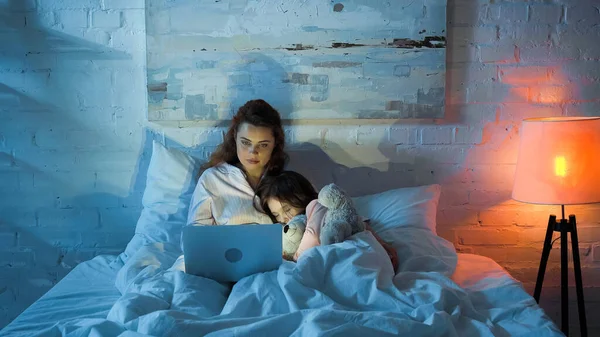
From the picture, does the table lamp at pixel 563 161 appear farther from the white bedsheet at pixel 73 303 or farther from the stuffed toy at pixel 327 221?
the white bedsheet at pixel 73 303

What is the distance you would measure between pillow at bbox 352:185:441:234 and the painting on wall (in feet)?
1.16

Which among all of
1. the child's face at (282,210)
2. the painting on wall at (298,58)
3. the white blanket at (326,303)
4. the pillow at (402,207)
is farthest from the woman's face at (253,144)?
the white blanket at (326,303)

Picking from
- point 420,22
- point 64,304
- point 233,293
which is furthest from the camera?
point 420,22

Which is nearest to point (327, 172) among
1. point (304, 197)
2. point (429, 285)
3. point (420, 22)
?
point (304, 197)

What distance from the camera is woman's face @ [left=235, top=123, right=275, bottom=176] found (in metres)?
2.49

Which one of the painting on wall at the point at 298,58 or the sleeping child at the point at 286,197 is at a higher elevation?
the painting on wall at the point at 298,58

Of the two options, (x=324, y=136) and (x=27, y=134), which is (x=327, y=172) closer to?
(x=324, y=136)

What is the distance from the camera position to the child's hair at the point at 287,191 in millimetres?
2406

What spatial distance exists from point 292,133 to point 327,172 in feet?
0.77

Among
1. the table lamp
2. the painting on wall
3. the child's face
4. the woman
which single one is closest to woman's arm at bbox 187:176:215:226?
the woman

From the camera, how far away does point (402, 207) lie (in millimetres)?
2570

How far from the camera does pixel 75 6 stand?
279 cm

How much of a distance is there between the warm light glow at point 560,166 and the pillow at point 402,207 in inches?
19.1

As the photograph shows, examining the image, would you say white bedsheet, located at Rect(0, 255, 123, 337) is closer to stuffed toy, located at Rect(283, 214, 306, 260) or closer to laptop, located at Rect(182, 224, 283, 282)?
laptop, located at Rect(182, 224, 283, 282)
